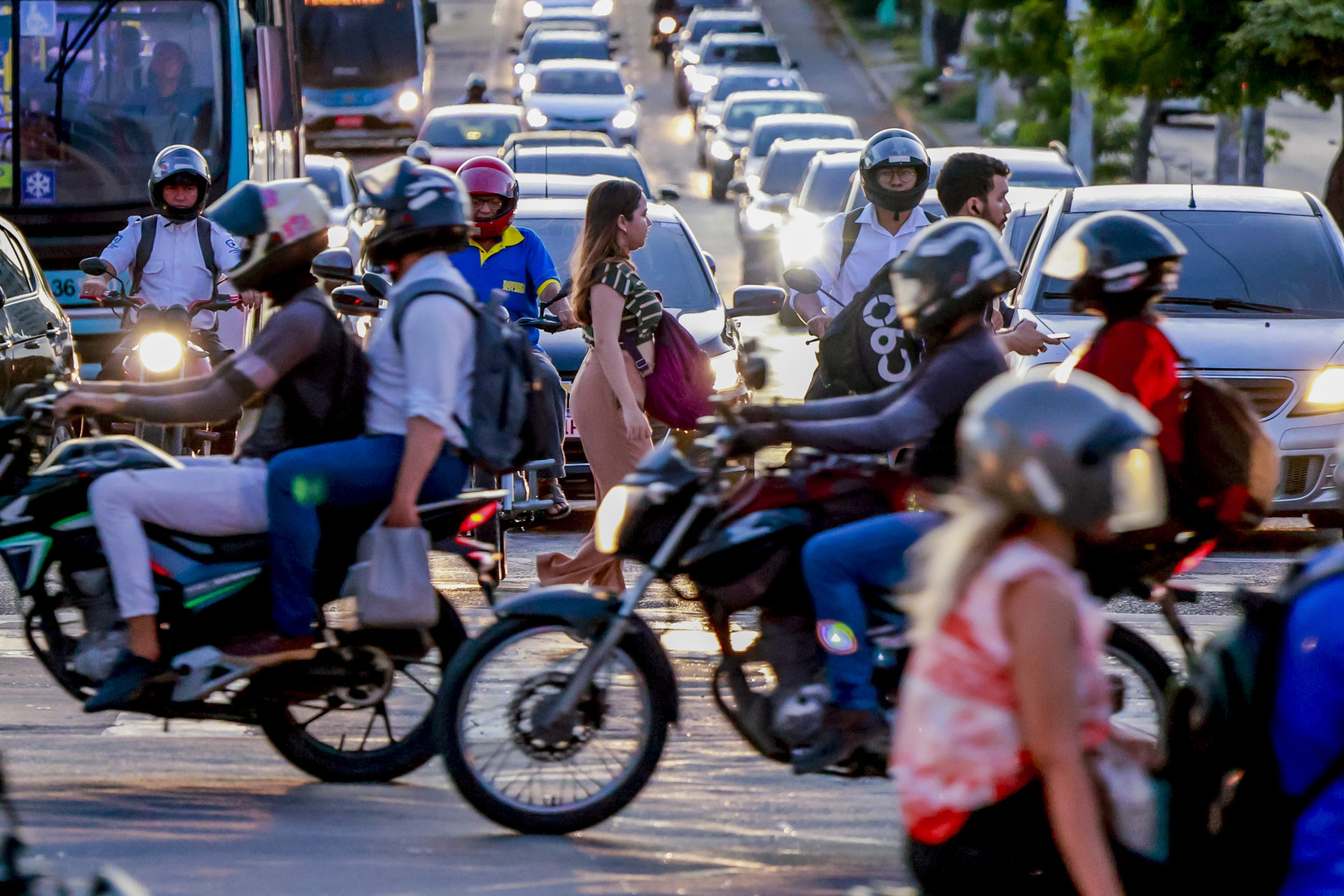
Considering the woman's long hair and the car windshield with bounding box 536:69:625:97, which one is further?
the car windshield with bounding box 536:69:625:97

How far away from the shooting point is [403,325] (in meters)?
5.60

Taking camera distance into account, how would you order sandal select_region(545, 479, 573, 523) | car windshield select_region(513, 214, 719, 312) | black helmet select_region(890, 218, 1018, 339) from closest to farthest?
black helmet select_region(890, 218, 1018, 339), sandal select_region(545, 479, 573, 523), car windshield select_region(513, 214, 719, 312)

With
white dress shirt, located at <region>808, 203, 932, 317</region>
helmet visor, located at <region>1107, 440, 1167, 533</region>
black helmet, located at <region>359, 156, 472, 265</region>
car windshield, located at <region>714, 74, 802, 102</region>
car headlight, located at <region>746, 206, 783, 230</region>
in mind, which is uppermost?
black helmet, located at <region>359, 156, 472, 265</region>

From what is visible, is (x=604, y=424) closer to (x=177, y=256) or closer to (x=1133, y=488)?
(x=177, y=256)

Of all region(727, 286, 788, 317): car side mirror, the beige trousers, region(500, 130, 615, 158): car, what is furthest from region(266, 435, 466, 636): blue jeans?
region(500, 130, 615, 158): car

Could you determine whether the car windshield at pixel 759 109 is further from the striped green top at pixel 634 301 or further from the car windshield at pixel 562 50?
the striped green top at pixel 634 301

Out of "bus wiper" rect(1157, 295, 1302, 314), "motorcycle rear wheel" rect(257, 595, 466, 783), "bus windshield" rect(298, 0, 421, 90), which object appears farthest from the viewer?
"bus windshield" rect(298, 0, 421, 90)

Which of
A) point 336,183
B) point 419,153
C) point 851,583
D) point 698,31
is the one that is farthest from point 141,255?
point 698,31

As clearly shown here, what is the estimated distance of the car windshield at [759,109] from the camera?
119ft

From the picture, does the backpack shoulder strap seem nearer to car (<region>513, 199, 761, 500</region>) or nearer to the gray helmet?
car (<region>513, 199, 761, 500</region>)

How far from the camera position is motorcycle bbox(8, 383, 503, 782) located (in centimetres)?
565

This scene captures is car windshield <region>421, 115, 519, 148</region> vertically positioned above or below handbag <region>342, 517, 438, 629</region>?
below

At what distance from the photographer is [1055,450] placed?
10.3 ft

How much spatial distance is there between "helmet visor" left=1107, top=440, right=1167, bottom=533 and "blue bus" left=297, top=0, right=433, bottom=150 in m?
33.9
